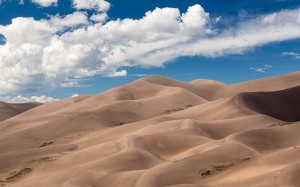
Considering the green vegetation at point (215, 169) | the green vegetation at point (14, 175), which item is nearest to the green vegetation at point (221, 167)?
the green vegetation at point (215, 169)

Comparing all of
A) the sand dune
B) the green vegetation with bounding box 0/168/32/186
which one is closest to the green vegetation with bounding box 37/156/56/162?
the green vegetation with bounding box 0/168/32/186

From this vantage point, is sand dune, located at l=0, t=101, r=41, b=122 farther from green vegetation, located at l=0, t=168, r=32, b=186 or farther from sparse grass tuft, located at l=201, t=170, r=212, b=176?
sparse grass tuft, located at l=201, t=170, r=212, b=176

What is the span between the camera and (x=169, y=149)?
118ft

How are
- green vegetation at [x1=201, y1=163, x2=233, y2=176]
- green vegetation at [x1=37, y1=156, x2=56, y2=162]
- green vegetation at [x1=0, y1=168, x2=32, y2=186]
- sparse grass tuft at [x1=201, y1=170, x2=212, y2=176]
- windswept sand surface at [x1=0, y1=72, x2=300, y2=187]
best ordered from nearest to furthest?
windswept sand surface at [x1=0, y1=72, x2=300, y2=187]
sparse grass tuft at [x1=201, y1=170, x2=212, y2=176]
green vegetation at [x1=201, y1=163, x2=233, y2=176]
green vegetation at [x1=0, y1=168, x2=32, y2=186]
green vegetation at [x1=37, y1=156, x2=56, y2=162]

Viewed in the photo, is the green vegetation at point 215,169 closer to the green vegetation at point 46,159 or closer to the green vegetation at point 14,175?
the green vegetation at point 14,175

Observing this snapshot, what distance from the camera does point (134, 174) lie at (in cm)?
2727

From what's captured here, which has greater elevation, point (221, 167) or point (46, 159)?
point (46, 159)

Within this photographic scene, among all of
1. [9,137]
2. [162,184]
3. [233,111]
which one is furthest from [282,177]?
[9,137]

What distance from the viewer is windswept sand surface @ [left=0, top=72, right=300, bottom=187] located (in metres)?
25.7

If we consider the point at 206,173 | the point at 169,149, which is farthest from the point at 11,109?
the point at 206,173

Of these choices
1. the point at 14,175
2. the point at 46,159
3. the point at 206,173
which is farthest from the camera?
the point at 46,159

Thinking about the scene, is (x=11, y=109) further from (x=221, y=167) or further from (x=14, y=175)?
(x=221, y=167)

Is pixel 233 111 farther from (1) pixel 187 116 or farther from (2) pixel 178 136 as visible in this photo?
(2) pixel 178 136

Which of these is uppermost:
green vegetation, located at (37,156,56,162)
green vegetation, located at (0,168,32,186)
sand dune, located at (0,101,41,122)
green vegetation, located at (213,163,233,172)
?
sand dune, located at (0,101,41,122)
